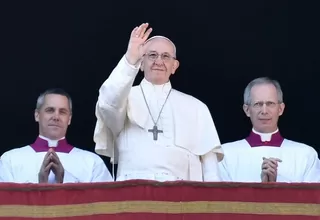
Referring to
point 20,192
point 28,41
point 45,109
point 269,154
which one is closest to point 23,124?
point 28,41

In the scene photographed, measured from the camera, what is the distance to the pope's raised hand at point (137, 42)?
19.5 feet

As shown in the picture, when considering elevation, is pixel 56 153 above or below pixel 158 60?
below

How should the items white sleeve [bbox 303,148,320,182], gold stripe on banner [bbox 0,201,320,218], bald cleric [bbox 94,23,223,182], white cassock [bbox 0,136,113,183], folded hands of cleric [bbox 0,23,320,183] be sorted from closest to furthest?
gold stripe on banner [bbox 0,201,320,218]
bald cleric [bbox 94,23,223,182]
folded hands of cleric [bbox 0,23,320,183]
white sleeve [bbox 303,148,320,182]
white cassock [bbox 0,136,113,183]

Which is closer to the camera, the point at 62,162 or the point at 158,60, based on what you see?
the point at 158,60

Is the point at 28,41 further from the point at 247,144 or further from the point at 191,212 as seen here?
the point at 191,212

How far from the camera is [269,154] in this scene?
7184 mm

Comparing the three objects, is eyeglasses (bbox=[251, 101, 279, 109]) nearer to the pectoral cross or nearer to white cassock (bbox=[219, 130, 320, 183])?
white cassock (bbox=[219, 130, 320, 183])

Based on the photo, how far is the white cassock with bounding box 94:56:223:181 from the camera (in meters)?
6.17

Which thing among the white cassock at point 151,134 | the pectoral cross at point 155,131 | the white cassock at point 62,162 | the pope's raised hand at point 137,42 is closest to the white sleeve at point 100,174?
the white cassock at point 62,162

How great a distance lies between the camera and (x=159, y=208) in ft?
18.7

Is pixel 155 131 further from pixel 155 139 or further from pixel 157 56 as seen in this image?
pixel 157 56

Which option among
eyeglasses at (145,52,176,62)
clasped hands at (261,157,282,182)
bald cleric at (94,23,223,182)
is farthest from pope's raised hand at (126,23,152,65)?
clasped hands at (261,157,282,182)

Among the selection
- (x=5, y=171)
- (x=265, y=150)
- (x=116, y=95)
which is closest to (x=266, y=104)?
(x=265, y=150)

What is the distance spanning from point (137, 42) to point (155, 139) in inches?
22.5
